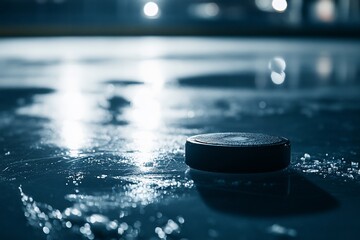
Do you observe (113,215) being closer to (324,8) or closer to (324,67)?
(324,67)

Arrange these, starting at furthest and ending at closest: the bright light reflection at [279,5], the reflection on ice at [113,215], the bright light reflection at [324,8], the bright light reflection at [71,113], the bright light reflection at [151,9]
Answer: the bright light reflection at [279,5]
the bright light reflection at [324,8]
the bright light reflection at [151,9]
the bright light reflection at [71,113]
the reflection on ice at [113,215]

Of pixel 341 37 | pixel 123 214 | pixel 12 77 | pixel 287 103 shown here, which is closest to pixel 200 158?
pixel 123 214

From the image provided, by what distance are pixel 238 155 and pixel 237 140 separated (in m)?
0.22

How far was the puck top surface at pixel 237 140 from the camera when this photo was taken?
317 cm

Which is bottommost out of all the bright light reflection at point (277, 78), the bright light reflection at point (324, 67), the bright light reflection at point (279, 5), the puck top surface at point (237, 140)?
the bright light reflection at point (324, 67)

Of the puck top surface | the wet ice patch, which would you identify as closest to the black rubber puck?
the puck top surface

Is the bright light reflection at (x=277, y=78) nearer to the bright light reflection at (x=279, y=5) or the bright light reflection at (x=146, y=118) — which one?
the bright light reflection at (x=146, y=118)

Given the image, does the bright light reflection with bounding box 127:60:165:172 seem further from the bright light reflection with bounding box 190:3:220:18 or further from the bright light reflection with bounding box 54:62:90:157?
the bright light reflection with bounding box 190:3:220:18

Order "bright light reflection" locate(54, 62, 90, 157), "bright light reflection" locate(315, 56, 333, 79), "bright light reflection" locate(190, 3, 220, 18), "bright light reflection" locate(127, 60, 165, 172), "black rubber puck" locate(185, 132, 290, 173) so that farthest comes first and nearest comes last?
"bright light reflection" locate(190, 3, 220, 18) < "bright light reflection" locate(315, 56, 333, 79) < "bright light reflection" locate(54, 62, 90, 157) < "bright light reflection" locate(127, 60, 165, 172) < "black rubber puck" locate(185, 132, 290, 173)

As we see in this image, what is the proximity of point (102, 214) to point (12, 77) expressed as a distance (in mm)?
7638

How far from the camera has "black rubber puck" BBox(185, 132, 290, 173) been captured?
10.1 ft

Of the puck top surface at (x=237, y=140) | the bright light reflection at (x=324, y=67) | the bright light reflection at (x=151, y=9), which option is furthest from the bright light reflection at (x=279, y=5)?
the puck top surface at (x=237, y=140)

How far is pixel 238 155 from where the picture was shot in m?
3.06

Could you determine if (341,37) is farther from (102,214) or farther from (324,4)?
(102,214)
